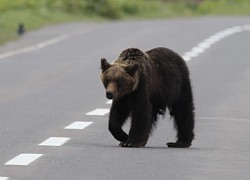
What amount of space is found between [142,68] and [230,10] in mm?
49333

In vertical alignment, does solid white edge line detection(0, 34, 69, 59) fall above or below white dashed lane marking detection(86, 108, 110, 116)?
below

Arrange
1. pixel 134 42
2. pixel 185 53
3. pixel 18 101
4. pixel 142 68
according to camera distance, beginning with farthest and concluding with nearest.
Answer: pixel 134 42, pixel 185 53, pixel 18 101, pixel 142 68

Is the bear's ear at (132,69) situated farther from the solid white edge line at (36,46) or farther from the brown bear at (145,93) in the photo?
the solid white edge line at (36,46)

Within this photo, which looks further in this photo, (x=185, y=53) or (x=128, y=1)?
(x=128, y=1)

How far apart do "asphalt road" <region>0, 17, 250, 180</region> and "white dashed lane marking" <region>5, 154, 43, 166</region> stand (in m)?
0.07

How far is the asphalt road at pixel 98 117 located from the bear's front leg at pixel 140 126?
15 cm

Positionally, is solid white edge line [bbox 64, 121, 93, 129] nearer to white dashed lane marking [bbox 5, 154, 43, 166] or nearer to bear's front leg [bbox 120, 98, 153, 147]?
bear's front leg [bbox 120, 98, 153, 147]

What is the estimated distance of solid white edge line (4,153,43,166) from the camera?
11.6 metres

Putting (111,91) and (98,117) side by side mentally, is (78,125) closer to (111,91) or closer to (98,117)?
(98,117)

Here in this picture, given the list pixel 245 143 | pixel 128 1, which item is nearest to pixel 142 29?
pixel 128 1

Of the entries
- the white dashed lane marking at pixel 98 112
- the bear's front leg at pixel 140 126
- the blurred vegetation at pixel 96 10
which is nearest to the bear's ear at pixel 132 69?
the bear's front leg at pixel 140 126

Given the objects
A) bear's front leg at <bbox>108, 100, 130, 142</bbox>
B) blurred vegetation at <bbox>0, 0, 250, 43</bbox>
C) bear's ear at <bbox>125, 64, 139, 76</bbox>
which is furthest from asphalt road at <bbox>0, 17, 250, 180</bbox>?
blurred vegetation at <bbox>0, 0, 250, 43</bbox>

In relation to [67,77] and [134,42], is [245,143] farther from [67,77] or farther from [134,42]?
[134,42]

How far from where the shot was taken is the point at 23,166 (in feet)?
37.6
